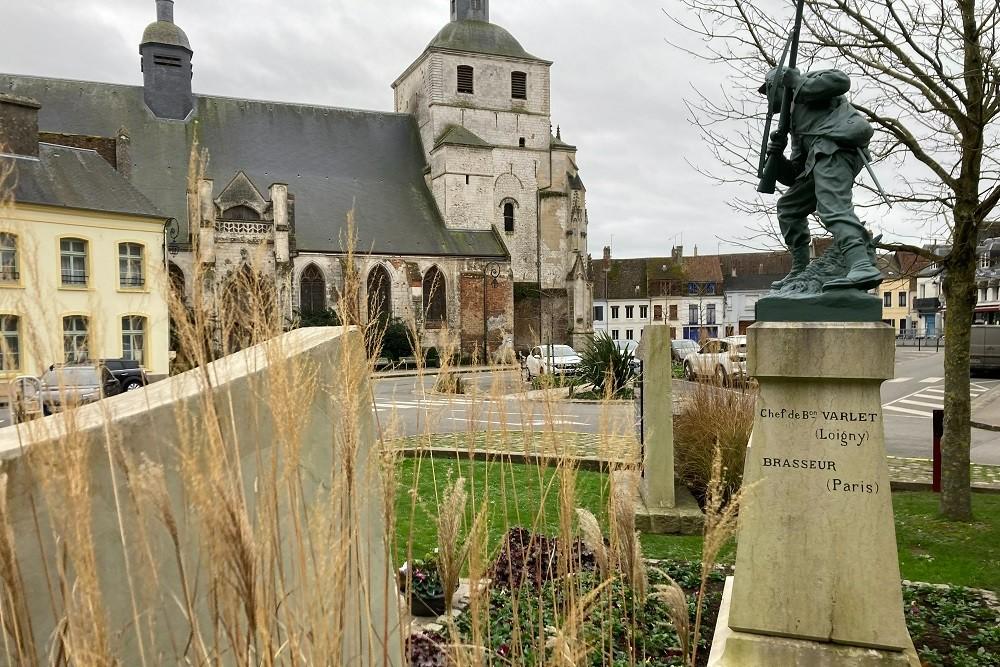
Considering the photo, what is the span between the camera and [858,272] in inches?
141

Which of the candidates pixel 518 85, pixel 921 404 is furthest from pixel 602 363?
pixel 518 85

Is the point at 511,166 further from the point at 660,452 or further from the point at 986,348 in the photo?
the point at 660,452

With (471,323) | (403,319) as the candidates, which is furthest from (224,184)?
(471,323)

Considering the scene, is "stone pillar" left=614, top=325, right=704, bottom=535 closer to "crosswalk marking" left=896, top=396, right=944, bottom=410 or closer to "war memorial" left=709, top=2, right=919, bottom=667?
"war memorial" left=709, top=2, right=919, bottom=667

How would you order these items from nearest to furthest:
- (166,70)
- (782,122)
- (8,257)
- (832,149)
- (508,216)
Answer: (8,257), (832,149), (782,122), (166,70), (508,216)

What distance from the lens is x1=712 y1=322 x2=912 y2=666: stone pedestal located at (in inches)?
133

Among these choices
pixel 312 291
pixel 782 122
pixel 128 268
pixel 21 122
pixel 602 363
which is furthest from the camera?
pixel 312 291

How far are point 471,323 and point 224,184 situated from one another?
12547 mm

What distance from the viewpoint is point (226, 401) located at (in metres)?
1.94

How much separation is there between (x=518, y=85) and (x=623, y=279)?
90.1 ft

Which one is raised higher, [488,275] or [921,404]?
[488,275]

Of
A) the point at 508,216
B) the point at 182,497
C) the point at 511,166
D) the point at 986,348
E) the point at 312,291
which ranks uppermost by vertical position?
the point at 511,166

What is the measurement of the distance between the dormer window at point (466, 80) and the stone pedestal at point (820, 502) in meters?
35.0

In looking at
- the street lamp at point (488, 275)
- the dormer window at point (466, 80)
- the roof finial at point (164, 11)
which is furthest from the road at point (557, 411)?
the roof finial at point (164, 11)
